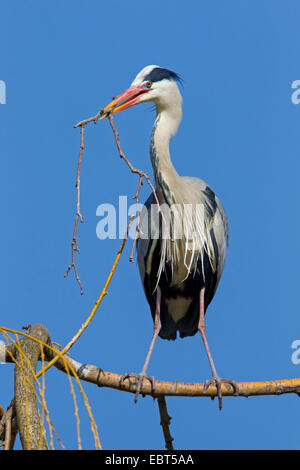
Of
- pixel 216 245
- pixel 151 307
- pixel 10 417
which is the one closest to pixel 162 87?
pixel 216 245

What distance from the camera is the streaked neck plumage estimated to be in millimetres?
4867

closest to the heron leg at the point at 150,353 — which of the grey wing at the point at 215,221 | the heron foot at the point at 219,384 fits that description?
the heron foot at the point at 219,384

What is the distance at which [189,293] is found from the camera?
518 centimetres

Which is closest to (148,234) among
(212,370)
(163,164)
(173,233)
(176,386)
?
(173,233)

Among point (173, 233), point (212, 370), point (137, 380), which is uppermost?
point (173, 233)

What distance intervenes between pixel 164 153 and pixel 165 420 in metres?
1.63

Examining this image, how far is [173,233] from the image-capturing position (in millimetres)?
4691

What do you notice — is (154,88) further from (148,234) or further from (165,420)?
(165,420)

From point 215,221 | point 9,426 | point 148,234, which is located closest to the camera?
point 9,426

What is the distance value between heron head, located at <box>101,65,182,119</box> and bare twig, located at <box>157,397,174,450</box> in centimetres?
179

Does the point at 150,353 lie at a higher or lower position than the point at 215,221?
lower

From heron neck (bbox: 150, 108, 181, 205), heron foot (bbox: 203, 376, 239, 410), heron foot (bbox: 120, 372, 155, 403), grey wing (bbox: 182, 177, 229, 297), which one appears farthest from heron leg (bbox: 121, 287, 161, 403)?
heron neck (bbox: 150, 108, 181, 205)
